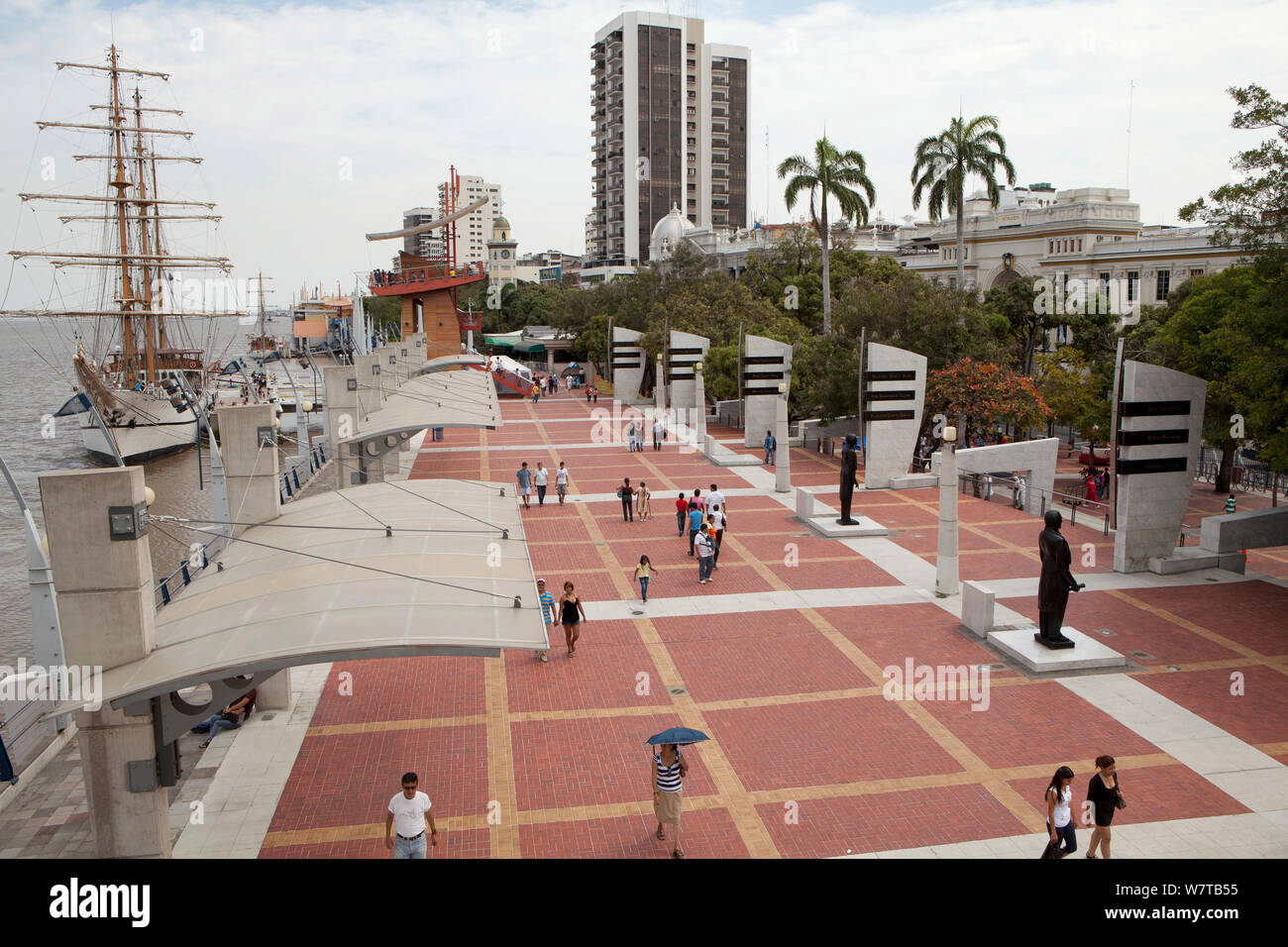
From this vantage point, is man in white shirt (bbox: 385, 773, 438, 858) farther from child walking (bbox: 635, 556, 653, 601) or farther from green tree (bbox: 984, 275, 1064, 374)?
green tree (bbox: 984, 275, 1064, 374)

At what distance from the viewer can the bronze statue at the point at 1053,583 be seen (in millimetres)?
15305

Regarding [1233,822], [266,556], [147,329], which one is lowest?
[1233,822]

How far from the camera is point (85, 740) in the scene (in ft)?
32.0

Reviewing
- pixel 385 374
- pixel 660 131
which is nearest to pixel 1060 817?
pixel 385 374

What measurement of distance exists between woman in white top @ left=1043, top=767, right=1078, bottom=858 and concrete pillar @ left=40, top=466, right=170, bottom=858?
9.06 meters

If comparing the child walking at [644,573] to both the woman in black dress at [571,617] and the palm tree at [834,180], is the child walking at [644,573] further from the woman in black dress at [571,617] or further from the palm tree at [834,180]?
the palm tree at [834,180]

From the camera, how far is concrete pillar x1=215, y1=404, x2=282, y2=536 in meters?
14.7

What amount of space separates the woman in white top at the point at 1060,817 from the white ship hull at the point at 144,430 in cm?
5542

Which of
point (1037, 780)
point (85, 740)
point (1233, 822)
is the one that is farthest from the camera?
point (1037, 780)

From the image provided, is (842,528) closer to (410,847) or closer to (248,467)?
(248,467)

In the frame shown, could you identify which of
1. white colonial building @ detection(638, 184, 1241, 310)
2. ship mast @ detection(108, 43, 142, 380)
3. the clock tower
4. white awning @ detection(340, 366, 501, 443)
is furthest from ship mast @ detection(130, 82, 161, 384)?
the clock tower

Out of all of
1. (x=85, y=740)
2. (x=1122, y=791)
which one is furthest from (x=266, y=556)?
(x=1122, y=791)

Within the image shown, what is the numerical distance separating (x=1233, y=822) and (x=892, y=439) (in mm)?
20300
